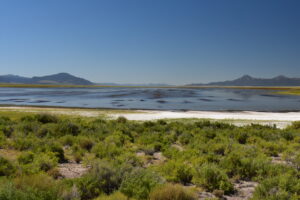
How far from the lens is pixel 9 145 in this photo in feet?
29.7

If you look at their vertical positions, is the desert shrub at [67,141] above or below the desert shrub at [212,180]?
below

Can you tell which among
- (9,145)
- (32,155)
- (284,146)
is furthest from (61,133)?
(284,146)

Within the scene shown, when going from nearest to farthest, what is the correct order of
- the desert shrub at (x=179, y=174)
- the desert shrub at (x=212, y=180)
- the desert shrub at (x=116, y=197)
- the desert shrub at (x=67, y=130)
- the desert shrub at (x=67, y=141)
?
the desert shrub at (x=116, y=197) < the desert shrub at (x=212, y=180) < the desert shrub at (x=179, y=174) < the desert shrub at (x=67, y=141) < the desert shrub at (x=67, y=130)

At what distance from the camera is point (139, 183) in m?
4.75

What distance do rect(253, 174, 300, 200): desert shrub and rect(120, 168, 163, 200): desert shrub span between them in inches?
85.8

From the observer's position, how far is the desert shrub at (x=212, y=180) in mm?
5277

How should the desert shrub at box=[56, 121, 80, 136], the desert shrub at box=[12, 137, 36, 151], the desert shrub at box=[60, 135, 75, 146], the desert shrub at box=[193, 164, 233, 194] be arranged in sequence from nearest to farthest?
1. the desert shrub at box=[193, 164, 233, 194]
2. the desert shrub at box=[12, 137, 36, 151]
3. the desert shrub at box=[60, 135, 75, 146]
4. the desert shrub at box=[56, 121, 80, 136]

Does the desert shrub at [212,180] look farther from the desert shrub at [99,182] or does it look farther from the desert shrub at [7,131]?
the desert shrub at [7,131]

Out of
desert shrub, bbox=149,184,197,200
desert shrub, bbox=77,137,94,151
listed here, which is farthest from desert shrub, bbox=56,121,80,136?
desert shrub, bbox=149,184,197,200

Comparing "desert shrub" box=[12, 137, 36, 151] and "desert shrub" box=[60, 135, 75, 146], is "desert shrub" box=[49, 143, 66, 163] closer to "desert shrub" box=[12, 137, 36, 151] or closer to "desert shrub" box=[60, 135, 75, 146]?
"desert shrub" box=[12, 137, 36, 151]

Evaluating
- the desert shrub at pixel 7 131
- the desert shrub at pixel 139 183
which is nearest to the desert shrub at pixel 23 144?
the desert shrub at pixel 7 131

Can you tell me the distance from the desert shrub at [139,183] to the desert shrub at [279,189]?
7.15 ft

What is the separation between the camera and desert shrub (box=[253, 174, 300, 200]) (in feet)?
14.3

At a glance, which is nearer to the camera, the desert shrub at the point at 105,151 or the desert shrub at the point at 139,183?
the desert shrub at the point at 139,183
